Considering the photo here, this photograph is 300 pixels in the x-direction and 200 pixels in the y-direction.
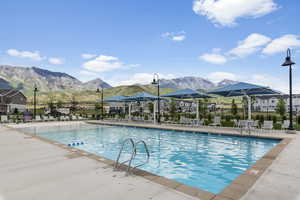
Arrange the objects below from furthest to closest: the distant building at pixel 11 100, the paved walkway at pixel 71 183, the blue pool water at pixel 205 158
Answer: the distant building at pixel 11 100 → the blue pool water at pixel 205 158 → the paved walkway at pixel 71 183

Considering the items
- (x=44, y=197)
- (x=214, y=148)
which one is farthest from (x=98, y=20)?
(x=44, y=197)

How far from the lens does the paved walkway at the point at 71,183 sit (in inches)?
112

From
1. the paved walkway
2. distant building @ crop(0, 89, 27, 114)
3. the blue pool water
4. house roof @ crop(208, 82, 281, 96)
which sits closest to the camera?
the paved walkway

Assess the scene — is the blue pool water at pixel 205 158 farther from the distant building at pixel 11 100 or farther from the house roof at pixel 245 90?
the distant building at pixel 11 100

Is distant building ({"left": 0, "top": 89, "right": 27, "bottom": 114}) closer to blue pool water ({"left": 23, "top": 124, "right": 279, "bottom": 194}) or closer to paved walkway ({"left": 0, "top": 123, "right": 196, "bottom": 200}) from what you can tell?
blue pool water ({"left": 23, "top": 124, "right": 279, "bottom": 194})

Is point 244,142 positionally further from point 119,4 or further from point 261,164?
point 119,4

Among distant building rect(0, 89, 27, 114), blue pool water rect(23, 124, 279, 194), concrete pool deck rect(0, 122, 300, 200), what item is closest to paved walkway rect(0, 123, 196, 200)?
concrete pool deck rect(0, 122, 300, 200)

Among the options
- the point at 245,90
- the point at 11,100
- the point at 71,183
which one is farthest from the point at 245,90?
the point at 11,100

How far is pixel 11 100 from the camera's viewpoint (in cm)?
4272

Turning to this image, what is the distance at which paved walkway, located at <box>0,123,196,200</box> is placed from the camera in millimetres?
2845

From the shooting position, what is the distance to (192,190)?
3020 millimetres

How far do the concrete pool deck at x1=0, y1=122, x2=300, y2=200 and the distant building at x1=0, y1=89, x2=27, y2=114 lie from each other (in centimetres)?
4333

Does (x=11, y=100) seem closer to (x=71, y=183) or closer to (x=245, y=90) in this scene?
(x=71, y=183)

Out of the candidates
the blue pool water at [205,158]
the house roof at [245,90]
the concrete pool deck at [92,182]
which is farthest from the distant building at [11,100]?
the house roof at [245,90]
